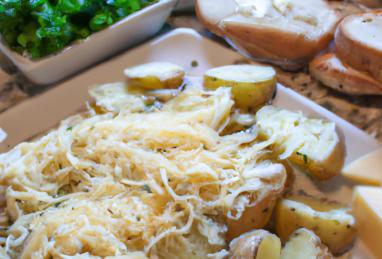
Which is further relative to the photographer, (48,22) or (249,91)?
(48,22)

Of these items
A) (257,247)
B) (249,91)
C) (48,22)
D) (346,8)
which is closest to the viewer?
(257,247)

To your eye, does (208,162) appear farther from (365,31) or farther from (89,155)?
(365,31)

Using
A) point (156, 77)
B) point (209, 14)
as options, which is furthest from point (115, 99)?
point (209, 14)

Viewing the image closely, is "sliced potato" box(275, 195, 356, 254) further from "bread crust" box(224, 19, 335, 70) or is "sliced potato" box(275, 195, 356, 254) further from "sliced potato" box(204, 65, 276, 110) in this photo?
"bread crust" box(224, 19, 335, 70)

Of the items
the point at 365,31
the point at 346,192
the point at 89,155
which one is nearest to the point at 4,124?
the point at 89,155

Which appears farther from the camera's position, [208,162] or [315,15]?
[315,15]

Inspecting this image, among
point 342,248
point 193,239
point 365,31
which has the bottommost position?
point 342,248

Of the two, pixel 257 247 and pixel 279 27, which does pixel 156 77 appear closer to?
pixel 279 27

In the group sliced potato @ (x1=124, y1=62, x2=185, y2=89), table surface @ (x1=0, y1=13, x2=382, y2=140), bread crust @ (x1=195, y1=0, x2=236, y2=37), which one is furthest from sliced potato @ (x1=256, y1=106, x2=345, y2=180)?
bread crust @ (x1=195, y1=0, x2=236, y2=37)
